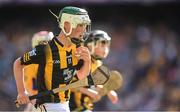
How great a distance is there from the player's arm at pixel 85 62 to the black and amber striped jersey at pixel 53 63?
0.28 ft

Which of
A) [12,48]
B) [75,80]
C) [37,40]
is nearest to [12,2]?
[12,48]

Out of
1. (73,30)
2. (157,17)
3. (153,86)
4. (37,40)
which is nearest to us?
(73,30)

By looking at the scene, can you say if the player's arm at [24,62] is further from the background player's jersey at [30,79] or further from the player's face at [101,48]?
the player's face at [101,48]

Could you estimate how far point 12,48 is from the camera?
1859 centimetres

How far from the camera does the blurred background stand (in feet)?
59.5

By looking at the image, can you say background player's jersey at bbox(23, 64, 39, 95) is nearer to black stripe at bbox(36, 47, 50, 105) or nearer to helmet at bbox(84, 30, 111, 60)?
helmet at bbox(84, 30, 111, 60)

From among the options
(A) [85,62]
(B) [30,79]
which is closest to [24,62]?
(A) [85,62]

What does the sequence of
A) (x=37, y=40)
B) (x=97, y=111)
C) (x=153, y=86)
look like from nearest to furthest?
(x=37, y=40)
(x=97, y=111)
(x=153, y=86)

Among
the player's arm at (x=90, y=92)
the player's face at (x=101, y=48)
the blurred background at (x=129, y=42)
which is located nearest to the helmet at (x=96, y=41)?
the player's face at (x=101, y=48)

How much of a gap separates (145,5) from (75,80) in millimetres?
11499

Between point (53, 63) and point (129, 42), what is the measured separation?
1106cm

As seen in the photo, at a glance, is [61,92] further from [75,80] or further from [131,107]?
[131,107]

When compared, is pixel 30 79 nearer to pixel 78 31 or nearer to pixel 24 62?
pixel 24 62

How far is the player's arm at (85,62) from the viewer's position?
26.0 feet
